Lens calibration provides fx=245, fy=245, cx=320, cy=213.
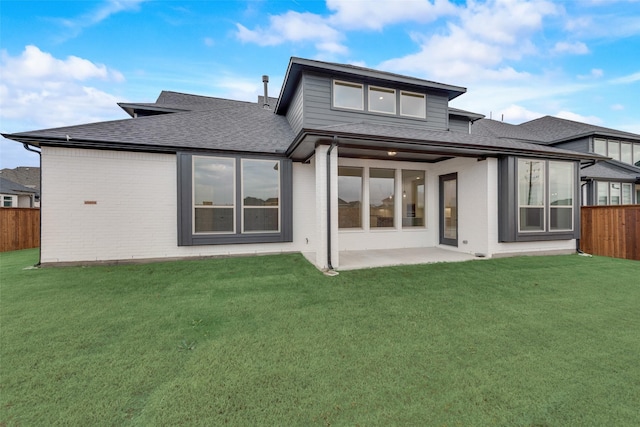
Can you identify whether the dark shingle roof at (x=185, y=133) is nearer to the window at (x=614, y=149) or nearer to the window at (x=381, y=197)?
the window at (x=381, y=197)

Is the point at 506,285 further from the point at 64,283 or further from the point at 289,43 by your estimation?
the point at 289,43

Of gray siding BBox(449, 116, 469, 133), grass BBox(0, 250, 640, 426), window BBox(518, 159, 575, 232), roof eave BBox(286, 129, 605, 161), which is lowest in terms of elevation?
grass BBox(0, 250, 640, 426)

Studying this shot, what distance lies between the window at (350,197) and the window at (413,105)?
2607 mm

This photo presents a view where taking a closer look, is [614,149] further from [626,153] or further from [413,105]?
[413,105]

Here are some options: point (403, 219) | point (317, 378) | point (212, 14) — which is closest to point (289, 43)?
point (212, 14)

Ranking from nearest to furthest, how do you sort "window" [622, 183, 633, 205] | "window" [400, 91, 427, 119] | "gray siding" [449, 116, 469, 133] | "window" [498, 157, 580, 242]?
1. "window" [498, 157, 580, 242]
2. "window" [400, 91, 427, 119]
3. "gray siding" [449, 116, 469, 133]
4. "window" [622, 183, 633, 205]

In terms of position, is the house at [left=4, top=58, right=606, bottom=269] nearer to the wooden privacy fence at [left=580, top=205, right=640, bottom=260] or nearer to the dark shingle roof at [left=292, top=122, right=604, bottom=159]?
the dark shingle roof at [left=292, top=122, right=604, bottom=159]

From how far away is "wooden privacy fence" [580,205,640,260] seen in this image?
260 inches

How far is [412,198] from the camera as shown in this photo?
27.4 feet

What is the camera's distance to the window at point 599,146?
→ 13086mm

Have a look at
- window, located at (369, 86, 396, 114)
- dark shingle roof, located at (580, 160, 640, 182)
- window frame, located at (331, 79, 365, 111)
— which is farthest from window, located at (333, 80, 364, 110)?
dark shingle roof, located at (580, 160, 640, 182)

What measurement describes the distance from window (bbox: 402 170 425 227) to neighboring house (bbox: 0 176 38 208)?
24.0m

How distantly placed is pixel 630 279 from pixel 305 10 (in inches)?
512

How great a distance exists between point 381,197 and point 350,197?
1055 millimetres
